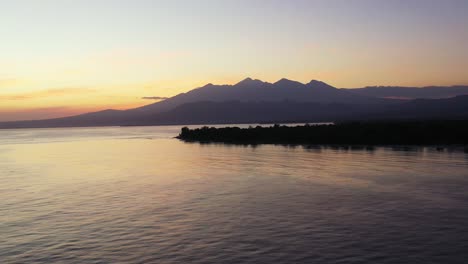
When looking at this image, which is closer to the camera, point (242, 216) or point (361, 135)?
point (242, 216)

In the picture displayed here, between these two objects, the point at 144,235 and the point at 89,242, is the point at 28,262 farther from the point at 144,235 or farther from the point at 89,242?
the point at 144,235

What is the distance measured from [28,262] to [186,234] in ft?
21.9

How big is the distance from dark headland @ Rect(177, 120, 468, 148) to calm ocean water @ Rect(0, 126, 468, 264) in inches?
1336

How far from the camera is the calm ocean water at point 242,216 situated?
17859 mm

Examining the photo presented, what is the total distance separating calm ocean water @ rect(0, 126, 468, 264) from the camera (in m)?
17.9

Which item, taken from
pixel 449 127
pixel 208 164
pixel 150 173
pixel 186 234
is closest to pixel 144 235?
pixel 186 234

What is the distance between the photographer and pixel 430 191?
3105 centimetres

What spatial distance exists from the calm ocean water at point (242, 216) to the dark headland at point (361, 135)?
33934 mm

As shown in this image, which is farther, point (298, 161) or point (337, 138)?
point (337, 138)

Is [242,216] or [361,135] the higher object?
[361,135]

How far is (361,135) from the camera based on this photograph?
84.5 meters

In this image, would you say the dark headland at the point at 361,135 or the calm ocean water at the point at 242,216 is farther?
the dark headland at the point at 361,135

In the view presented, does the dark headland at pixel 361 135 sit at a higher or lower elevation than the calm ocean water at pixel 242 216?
higher

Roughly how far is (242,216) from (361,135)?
64.4m
